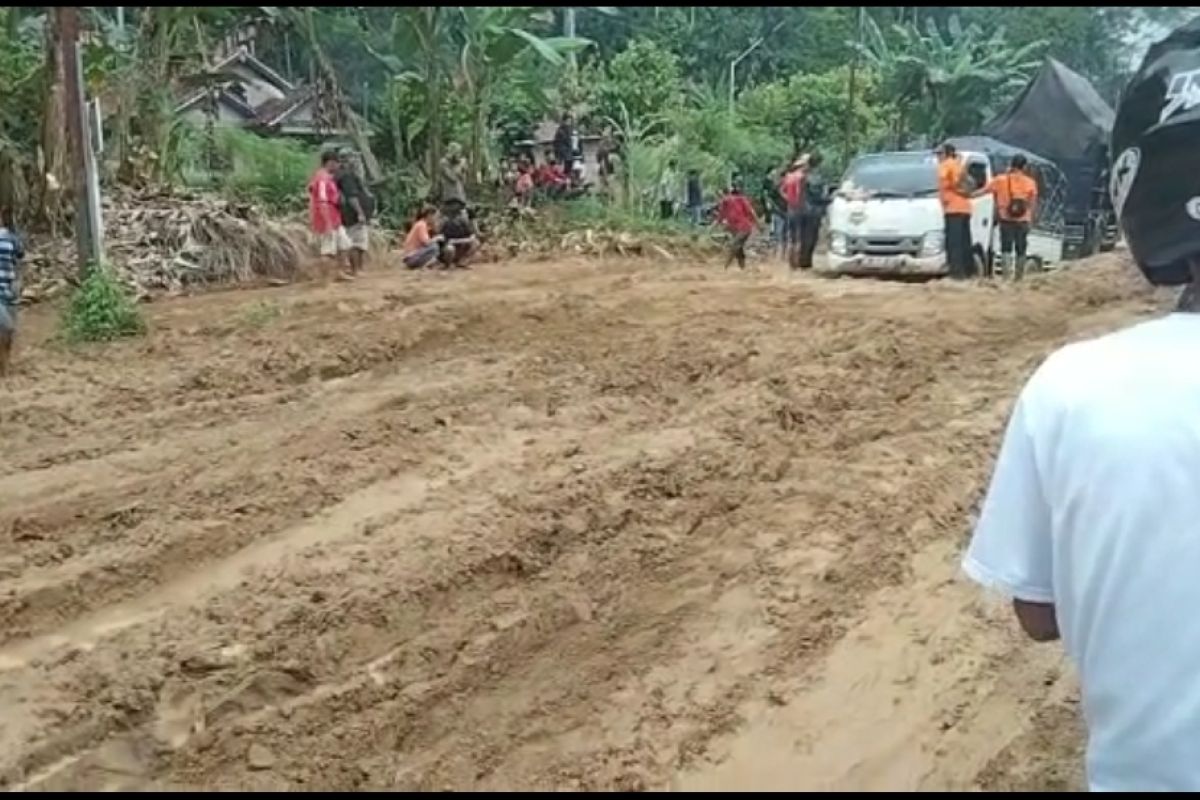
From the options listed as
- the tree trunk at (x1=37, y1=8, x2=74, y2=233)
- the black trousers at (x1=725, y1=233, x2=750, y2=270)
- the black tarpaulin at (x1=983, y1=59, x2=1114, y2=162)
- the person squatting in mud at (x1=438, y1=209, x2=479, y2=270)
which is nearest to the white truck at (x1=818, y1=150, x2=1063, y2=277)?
the black trousers at (x1=725, y1=233, x2=750, y2=270)

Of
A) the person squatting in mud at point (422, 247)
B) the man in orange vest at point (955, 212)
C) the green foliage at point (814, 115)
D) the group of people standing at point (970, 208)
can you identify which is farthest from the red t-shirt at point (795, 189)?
the green foliage at point (814, 115)

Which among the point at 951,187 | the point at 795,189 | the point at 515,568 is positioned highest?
the point at 951,187

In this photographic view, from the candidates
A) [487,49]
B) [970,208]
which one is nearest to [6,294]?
[970,208]

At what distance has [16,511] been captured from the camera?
6320 millimetres

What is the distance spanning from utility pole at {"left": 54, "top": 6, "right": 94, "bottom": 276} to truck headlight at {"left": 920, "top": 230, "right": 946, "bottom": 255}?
7.61m

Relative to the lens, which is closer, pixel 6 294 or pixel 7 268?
pixel 6 294

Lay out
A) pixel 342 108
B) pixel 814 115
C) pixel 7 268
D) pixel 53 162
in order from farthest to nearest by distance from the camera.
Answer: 1. pixel 814 115
2. pixel 342 108
3. pixel 53 162
4. pixel 7 268

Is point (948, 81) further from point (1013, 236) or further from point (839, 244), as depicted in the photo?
point (839, 244)

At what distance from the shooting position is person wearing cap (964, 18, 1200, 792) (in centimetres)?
157

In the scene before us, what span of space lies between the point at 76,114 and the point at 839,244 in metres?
7.27

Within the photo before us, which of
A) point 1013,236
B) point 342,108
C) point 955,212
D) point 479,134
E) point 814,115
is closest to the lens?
point 955,212

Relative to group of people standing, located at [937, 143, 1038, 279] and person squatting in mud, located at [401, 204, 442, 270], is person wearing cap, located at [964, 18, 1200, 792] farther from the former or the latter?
person squatting in mud, located at [401, 204, 442, 270]

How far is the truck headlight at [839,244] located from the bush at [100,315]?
273 inches

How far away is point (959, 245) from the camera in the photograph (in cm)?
1391
